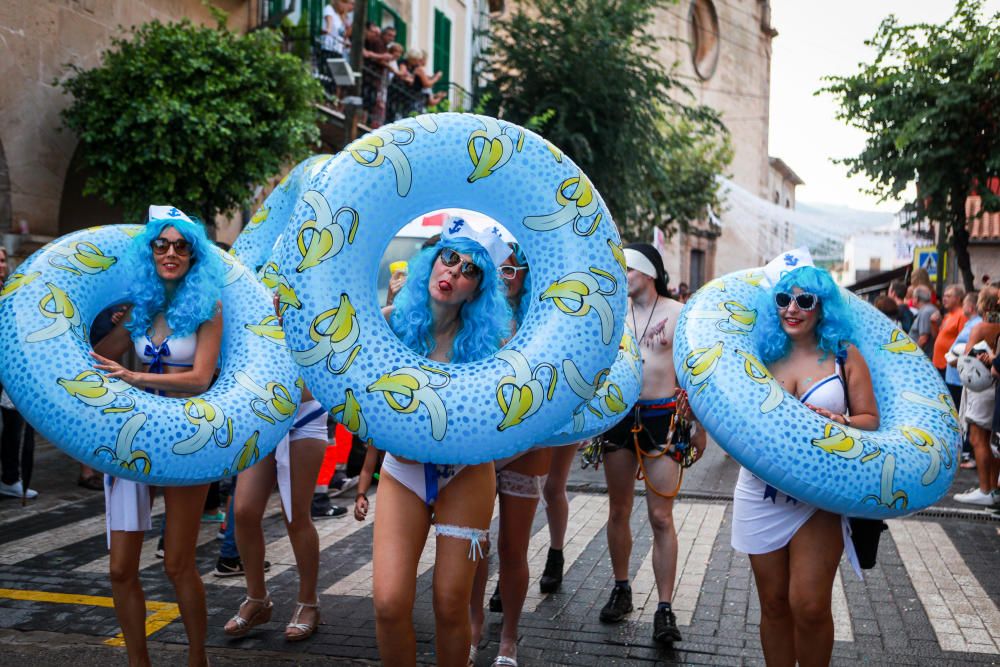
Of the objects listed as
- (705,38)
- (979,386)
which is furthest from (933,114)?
(705,38)

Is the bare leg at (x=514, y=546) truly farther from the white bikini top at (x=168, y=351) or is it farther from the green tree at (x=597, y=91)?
the green tree at (x=597, y=91)

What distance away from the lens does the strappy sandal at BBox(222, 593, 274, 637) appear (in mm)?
4488

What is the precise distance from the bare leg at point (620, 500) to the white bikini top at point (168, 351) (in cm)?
217

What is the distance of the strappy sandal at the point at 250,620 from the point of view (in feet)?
14.7

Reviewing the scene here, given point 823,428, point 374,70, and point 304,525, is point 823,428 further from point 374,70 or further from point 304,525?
point 374,70

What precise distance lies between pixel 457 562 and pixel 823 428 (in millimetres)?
1353

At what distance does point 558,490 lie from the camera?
17.3 feet

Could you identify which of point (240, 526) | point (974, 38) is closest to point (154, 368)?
point (240, 526)

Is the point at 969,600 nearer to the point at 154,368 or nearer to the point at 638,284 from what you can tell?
the point at 638,284

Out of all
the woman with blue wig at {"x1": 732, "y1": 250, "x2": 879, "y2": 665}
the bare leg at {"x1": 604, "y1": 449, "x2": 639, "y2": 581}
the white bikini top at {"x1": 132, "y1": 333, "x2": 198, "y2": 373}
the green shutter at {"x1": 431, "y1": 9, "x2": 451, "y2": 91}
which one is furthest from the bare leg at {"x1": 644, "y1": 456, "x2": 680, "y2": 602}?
the green shutter at {"x1": 431, "y1": 9, "x2": 451, "y2": 91}

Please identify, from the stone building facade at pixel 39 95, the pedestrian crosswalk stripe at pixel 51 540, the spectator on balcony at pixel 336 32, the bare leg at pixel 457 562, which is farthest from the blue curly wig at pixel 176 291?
the spectator on balcony at pixel 336 32

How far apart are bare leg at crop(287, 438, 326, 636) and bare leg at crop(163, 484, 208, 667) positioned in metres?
0.72

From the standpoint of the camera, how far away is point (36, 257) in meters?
3.89

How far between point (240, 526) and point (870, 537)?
9.00 feet
